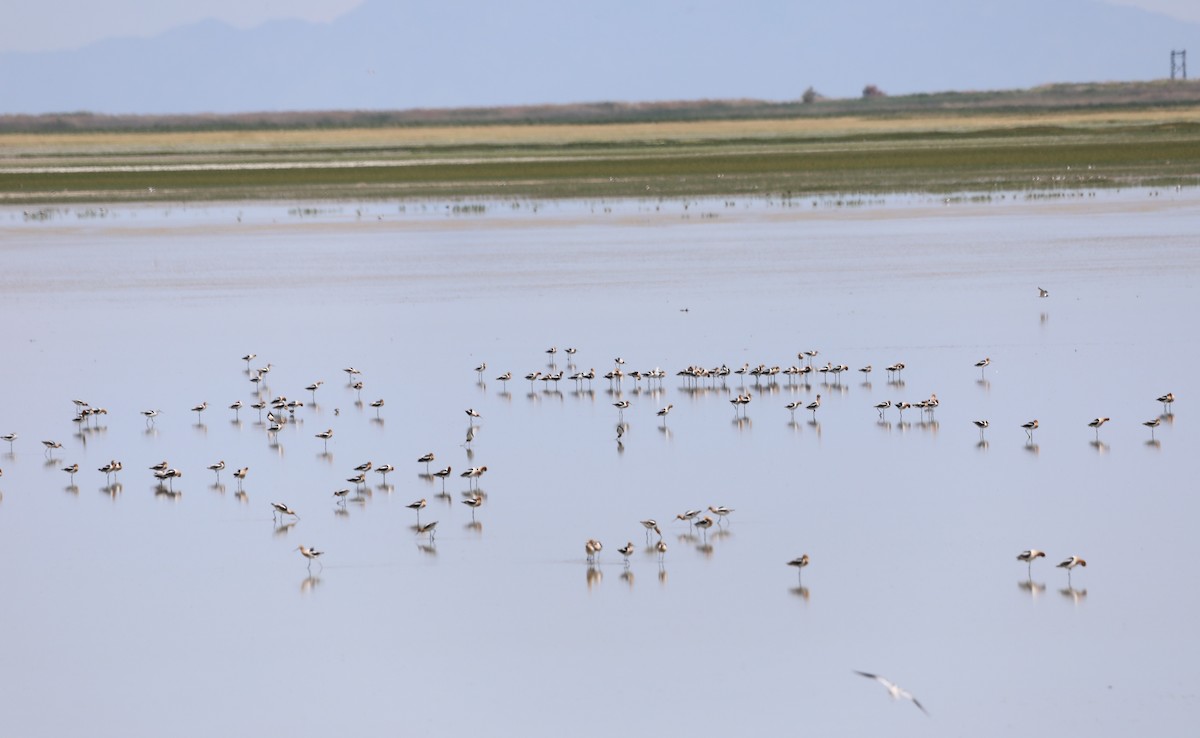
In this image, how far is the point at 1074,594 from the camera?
1126 cm

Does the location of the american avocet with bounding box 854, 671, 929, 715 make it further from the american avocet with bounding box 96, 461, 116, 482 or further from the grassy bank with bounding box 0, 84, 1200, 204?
the grassy bank with bounding box 0, 84, 1200, 204

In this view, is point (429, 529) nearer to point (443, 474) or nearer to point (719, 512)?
point (443, 474)

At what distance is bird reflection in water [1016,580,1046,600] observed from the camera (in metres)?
11.3

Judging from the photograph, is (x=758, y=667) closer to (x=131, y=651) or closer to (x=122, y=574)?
(x=131, y=651)

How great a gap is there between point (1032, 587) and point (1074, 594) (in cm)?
28

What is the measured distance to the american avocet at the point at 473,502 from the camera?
45.8 ft

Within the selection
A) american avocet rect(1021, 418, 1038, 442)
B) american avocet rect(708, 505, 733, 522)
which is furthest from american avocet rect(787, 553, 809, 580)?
american avocet rect(1021, 418, 1038, 442)

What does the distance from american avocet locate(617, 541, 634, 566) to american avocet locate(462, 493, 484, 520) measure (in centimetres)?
174

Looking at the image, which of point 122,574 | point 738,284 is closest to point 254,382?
point 122,574

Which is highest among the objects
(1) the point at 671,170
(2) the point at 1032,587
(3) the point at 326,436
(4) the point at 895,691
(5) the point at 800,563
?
(1) the point at 671,170

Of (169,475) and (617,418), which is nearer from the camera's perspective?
(169,475)

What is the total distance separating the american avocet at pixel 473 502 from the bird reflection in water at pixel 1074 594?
4.76m

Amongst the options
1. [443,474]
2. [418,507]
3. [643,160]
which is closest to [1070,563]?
[418,507]

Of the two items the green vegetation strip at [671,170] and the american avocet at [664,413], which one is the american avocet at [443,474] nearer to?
the american avocet at [664,413]
